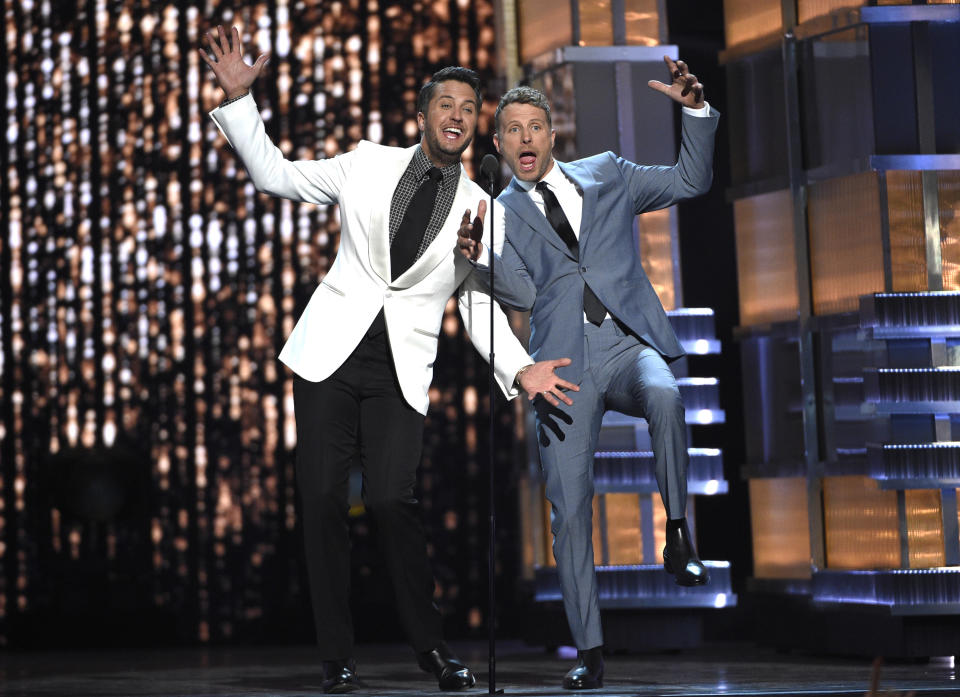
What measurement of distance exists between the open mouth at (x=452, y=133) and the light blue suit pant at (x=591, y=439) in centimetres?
59

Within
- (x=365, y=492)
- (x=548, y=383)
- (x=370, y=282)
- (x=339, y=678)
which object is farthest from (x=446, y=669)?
(x=370, y=282)

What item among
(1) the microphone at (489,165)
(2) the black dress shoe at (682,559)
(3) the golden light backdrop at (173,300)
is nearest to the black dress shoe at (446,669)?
(2) the black dress shoe at (682,559)

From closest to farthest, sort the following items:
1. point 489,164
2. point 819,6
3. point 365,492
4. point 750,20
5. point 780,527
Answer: point 489,164 < point 365,492 < point 819,6 < point 780,527 < point 750,20

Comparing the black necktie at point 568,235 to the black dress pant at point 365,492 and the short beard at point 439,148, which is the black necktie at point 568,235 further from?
the black dress pant at point 365,492

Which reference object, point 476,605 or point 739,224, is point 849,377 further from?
point 476,605

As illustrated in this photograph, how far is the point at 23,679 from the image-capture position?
4340 millimetres

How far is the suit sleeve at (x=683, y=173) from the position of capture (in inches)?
142

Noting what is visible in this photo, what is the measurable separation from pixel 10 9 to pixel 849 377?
12.3 feet

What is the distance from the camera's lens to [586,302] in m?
3.61

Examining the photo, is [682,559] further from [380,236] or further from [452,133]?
[452,133]

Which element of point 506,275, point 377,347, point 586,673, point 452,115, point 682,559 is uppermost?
point 452,115

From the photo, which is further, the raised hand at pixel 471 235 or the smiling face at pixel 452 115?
the smiling face at pixel 452 115

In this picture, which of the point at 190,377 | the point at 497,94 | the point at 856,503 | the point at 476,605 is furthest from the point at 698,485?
the point at 190,377

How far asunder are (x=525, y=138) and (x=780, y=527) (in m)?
1.92
